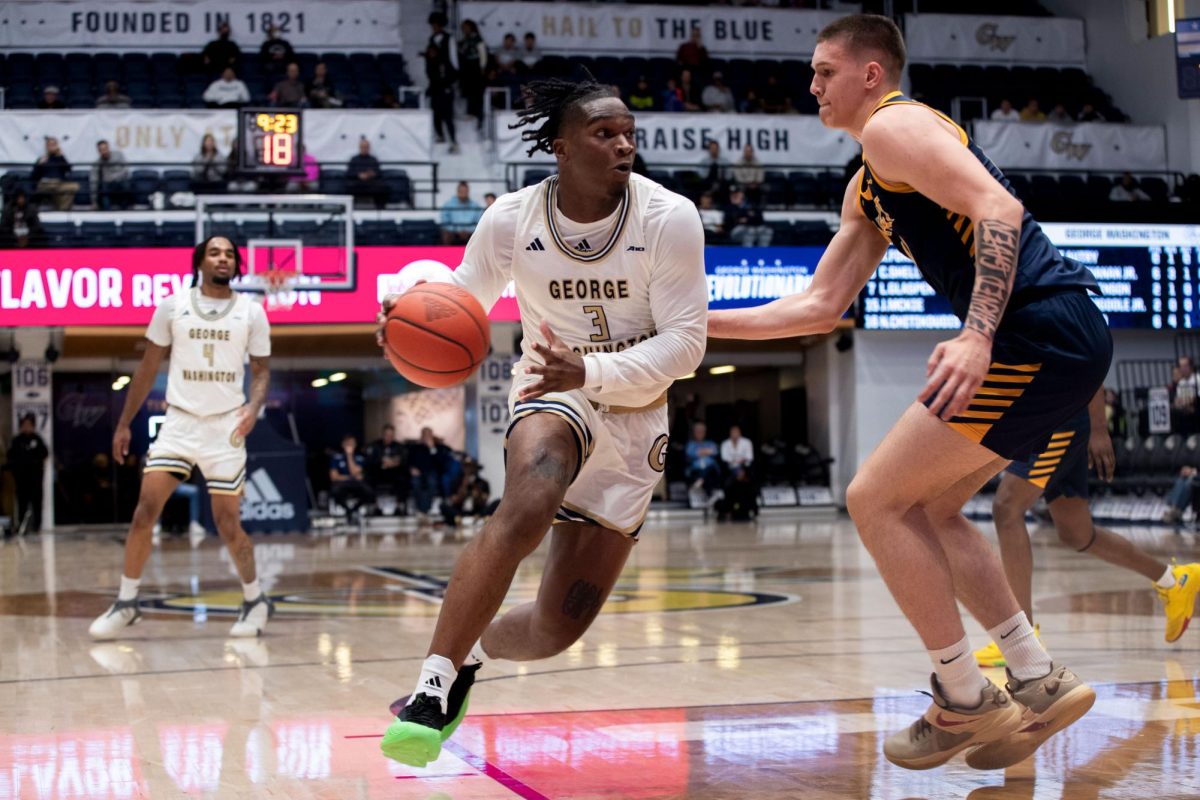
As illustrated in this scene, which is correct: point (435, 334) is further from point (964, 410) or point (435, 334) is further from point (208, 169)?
point (208, 169)

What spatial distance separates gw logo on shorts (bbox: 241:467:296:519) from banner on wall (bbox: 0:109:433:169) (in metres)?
5.54

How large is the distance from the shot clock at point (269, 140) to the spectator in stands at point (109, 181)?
2.96 meters

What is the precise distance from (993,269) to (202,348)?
520cm

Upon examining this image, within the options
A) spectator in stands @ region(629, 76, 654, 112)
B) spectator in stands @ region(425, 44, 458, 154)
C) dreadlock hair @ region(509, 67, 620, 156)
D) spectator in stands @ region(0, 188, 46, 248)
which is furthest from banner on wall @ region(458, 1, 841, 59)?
dreadlock hair @ region(509, 67, 620, 156)

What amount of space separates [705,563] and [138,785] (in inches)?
331

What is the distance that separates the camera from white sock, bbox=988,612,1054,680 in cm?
382

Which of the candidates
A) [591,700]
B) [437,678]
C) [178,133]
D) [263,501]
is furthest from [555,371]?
[178,133]

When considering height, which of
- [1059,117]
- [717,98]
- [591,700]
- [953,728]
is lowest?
[591,700]

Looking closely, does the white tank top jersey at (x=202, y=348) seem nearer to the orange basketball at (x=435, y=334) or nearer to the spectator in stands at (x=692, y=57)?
the orange basketball at (x=435, y=334)

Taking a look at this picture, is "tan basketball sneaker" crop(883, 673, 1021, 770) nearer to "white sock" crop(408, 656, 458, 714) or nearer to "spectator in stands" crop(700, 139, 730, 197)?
"white sock" crop(408, 656, 458, 714)

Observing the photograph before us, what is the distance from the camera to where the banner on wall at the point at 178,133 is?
20.1m

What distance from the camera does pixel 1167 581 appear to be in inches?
249

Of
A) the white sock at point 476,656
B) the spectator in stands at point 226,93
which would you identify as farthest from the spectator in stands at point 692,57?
the white sock at point 476,656

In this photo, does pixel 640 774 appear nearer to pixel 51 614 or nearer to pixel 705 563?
pixel 51 614
